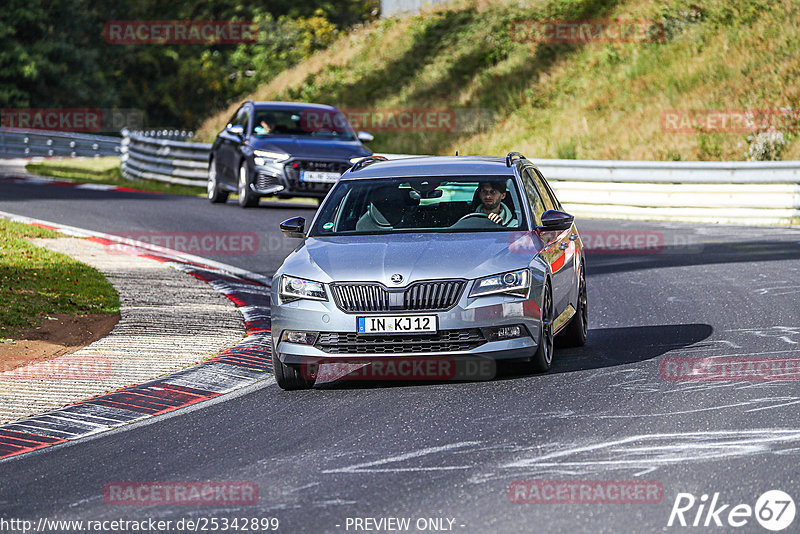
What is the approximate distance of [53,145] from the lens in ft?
155

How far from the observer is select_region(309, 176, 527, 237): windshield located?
31.5 feet

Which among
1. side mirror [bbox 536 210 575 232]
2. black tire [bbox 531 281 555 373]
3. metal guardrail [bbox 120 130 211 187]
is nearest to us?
black tire [bbox 531 281 555 373]

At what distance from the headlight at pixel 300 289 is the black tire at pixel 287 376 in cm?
38

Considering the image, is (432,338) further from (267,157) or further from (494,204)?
(267,157)

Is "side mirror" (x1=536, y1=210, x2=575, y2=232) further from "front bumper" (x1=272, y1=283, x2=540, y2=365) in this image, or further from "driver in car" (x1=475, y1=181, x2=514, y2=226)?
"front bumper" (x1=272, y1=283, x2=540, y2=365)

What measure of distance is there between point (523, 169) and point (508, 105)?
25.6 m

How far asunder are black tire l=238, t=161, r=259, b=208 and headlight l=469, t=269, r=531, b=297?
1487 centimetres

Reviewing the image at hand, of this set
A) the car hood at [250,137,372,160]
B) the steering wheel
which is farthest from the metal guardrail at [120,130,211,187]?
the steering wheel

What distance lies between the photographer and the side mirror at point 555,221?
9.46 m

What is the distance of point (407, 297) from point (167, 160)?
23.5m

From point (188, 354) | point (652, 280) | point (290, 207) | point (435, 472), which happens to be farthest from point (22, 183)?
point (435, 472)

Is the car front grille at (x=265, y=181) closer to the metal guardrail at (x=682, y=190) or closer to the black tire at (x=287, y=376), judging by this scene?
the metal guardrail at (x=682, y=190)

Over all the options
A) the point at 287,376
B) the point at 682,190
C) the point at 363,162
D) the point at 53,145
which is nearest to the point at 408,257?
the point at 287,376

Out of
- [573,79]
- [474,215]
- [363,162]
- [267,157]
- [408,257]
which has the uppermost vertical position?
[573,79]
